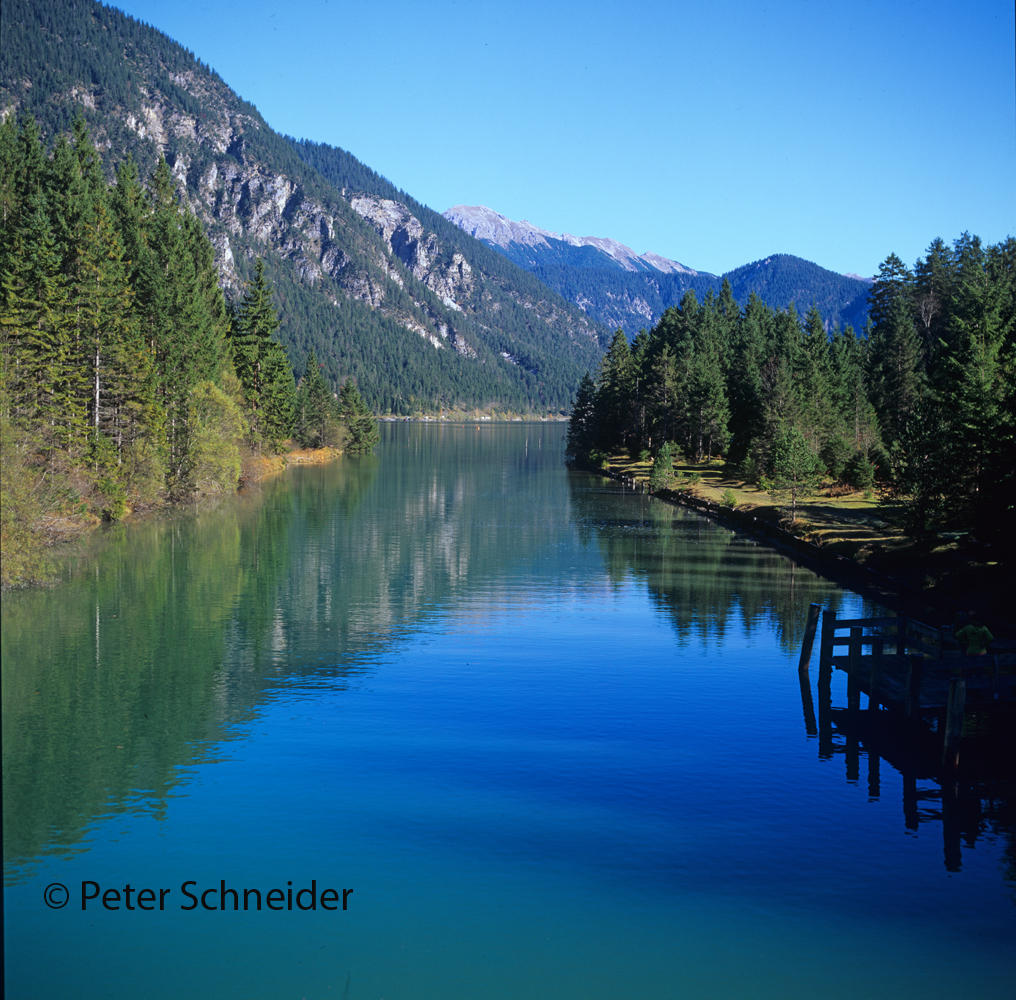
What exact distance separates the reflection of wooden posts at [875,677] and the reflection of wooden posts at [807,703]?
161 centimetres

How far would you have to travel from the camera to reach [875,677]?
26516mm

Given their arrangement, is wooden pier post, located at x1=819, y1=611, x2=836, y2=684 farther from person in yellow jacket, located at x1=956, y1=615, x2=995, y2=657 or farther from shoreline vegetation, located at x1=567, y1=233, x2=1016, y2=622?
shoreline vegetation, located at x1=567, y1=233, x2=1016, y2=622

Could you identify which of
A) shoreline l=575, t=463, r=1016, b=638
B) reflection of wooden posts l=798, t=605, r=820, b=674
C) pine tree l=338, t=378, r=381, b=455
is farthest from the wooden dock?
pine tree l=338, t=378, r=381, b=455

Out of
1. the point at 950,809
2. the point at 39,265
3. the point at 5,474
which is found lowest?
the point at 950,809

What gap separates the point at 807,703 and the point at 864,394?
234ft

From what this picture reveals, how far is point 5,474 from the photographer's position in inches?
1235

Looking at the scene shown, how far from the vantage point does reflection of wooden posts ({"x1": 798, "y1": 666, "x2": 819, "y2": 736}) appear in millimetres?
26645

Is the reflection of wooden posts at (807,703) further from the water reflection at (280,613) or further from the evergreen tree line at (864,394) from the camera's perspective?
the evergreen tree line at (864,394)

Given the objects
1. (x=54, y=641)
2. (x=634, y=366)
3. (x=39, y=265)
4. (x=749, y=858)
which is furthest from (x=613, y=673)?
(x=634, y=366)

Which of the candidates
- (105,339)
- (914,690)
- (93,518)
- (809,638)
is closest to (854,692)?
(914,690)

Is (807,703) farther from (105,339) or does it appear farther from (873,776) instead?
(105,339)

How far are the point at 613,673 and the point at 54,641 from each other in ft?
58.3

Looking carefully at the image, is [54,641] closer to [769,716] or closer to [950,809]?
[769,716]

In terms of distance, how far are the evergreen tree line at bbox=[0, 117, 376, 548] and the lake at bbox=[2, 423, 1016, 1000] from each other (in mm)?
12943
